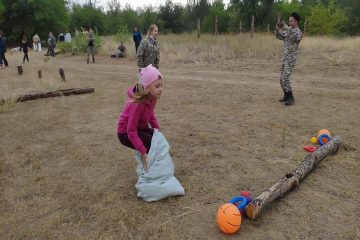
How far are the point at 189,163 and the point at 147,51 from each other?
131 inches

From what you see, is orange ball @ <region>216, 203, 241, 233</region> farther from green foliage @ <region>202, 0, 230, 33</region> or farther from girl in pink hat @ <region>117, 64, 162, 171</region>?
green foliage @ <region>202, 0, 230, 33</region>

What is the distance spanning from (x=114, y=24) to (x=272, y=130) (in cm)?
5247

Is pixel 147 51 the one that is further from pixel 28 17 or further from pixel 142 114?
pixel 28 17

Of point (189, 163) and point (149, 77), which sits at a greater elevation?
point (149, 77)

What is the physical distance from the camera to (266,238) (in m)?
3.41

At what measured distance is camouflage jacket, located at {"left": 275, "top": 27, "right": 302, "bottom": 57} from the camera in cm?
784

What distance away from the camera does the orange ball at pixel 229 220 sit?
3.41 meters

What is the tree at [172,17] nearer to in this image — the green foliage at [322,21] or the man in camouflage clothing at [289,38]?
the green foliage at [322,21]

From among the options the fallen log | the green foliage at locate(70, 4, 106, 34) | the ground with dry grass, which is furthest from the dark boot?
the green foliage at locate(70, 4, 106, 34)

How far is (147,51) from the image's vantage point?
7668 mm

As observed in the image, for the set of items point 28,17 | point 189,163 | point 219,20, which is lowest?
point 189,163

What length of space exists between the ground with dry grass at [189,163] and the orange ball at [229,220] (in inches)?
4.1

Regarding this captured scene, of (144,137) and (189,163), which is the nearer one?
(144,137)

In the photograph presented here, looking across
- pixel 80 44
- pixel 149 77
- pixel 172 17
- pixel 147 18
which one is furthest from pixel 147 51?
pixel 147 18
